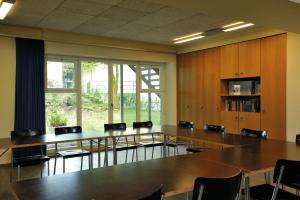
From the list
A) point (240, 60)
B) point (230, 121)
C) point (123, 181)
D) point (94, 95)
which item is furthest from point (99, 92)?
point (123, 181)

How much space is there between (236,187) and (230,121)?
15.8 ft

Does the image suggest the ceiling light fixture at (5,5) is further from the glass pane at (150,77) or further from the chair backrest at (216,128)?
the glass pane at (150,77)

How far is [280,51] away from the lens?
541 centimetres

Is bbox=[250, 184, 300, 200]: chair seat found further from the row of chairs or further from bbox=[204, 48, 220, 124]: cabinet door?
bbox=[204, 48, 220, 124]: cabinet door

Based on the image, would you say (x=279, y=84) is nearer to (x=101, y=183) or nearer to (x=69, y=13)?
(x=69, y=13)

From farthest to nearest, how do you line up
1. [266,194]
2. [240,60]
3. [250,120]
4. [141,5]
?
[240,60], [250,120], [141,5], [266,194]

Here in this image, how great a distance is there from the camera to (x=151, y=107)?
8.05 meters

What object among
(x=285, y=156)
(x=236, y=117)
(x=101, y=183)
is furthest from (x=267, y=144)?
(x=236, y=117)

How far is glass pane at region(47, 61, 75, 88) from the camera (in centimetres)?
629

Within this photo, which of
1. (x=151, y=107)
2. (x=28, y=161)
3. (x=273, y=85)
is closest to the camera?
(x=28, y=161)

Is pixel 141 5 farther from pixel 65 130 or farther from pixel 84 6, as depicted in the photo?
pixel 65 130

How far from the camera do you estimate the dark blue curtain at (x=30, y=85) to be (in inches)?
220

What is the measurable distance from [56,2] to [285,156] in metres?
3.76

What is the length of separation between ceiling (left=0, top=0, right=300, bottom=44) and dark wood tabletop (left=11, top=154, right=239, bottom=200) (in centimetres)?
196
